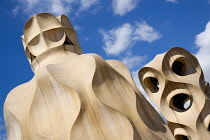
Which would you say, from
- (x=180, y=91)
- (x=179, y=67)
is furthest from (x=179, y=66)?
(x=180, y=91)

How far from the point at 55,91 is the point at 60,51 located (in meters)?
1.87

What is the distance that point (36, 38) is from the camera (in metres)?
8.62

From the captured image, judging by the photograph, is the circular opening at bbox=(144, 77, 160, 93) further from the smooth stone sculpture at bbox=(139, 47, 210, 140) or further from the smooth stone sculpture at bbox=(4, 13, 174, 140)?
the smooth stone sculpture at bbox=(4, 13, 174, 140)

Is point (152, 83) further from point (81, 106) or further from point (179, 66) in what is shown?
point (81, 106)

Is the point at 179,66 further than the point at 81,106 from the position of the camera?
Yes

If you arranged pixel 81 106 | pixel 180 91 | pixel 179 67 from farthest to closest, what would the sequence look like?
pixel 179 67
pixel 180 91
pixel 81 106

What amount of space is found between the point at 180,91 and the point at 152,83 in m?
1.24

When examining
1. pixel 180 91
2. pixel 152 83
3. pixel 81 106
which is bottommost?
pixel 81 106

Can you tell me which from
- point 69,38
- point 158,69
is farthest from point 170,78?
point 69,38

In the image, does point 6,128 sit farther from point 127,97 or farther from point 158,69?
point 158,69

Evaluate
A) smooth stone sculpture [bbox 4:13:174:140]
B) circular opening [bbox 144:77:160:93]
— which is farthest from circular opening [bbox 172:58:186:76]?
smooth stone sculpture [bbox 4:13:174:140]

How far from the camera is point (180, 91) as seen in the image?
1113 cm

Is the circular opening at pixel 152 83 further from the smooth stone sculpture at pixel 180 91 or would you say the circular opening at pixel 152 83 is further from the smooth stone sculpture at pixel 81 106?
the smooth stone sculpture at pixel 81 106

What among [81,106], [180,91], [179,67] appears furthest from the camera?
[179,67]
